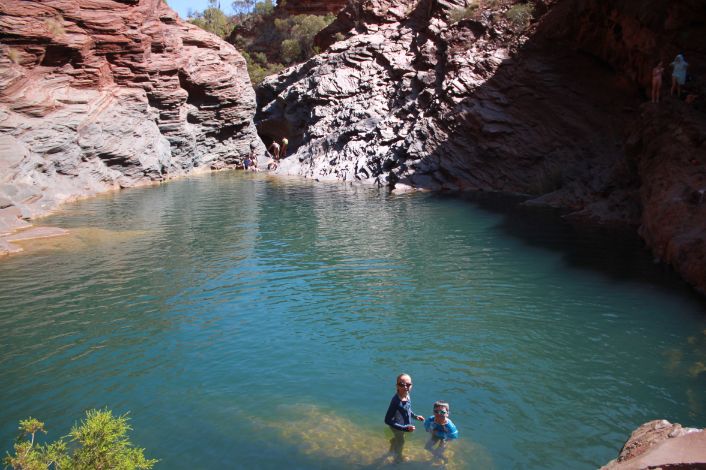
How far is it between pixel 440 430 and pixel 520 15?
97.3 feet

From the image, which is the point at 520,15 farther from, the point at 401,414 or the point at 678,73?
the point at 401,414

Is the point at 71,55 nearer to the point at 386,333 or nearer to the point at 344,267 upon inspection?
the point at 344,267

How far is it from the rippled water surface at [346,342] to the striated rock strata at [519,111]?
8.54ft

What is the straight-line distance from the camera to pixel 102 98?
1241 inches

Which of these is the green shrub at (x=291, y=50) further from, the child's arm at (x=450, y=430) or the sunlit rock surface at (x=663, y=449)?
the sunlit rock surface at (x=663, y=449)

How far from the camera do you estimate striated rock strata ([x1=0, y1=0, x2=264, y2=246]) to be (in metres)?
26.3

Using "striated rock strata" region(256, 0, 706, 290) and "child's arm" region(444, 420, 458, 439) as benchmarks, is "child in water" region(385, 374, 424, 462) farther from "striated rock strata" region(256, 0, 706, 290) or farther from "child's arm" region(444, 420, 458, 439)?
"striated rock strata" region(256, 0, 706, 290)

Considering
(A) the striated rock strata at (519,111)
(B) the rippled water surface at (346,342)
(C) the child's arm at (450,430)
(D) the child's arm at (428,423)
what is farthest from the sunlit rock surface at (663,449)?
(A) the striated rock strata at (519,111)

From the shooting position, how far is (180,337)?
11367mm

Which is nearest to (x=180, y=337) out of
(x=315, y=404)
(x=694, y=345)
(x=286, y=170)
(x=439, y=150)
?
(x=315, y=404)

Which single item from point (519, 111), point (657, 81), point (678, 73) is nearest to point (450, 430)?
point (678, 73)

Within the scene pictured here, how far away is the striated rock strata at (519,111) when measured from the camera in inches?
711

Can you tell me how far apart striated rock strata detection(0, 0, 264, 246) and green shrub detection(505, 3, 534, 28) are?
18.9 meters

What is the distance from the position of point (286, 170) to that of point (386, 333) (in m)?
30.5
